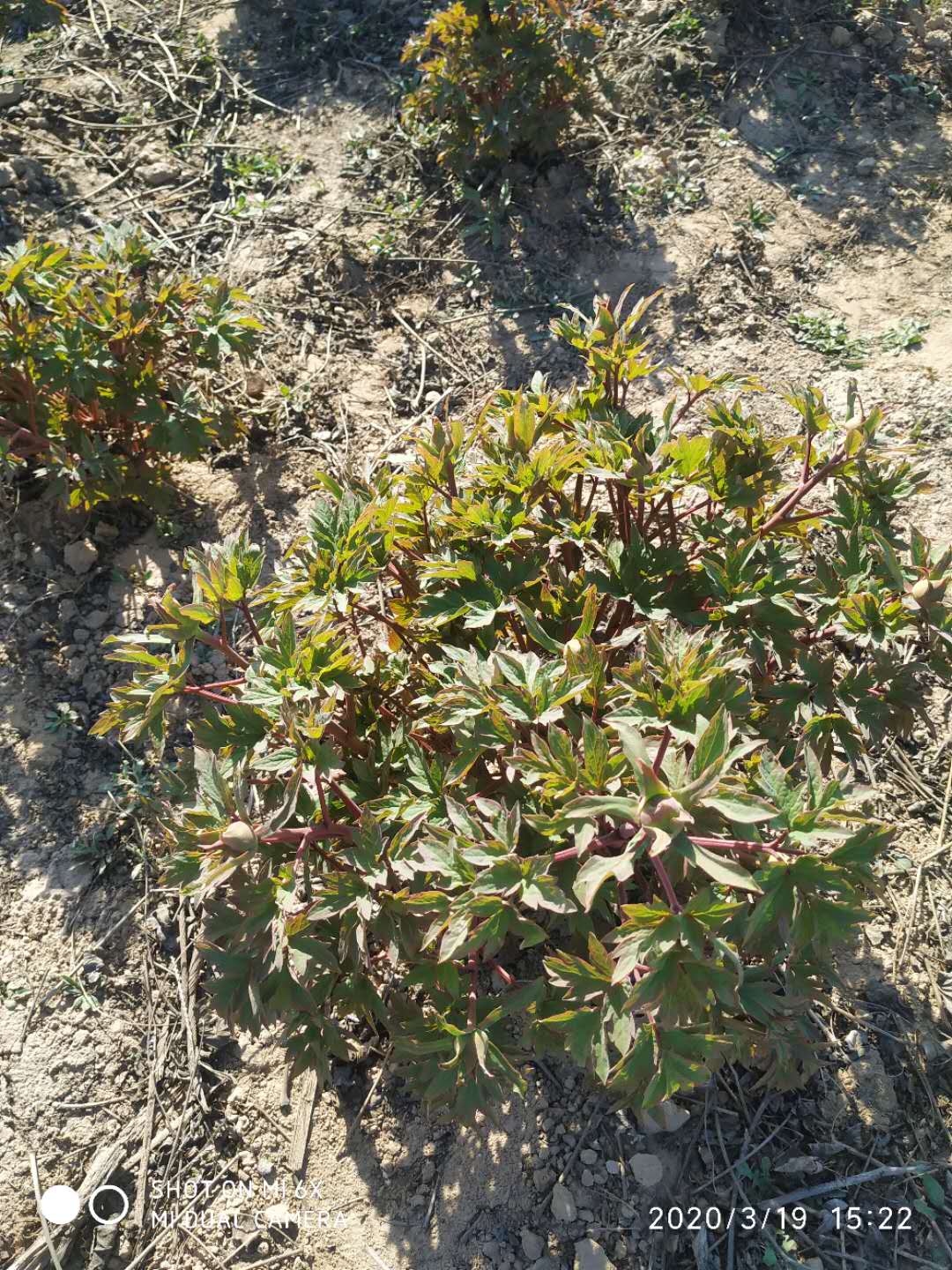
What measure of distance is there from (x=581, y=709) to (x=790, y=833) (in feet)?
1.76

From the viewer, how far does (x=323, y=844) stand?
6.48 feet

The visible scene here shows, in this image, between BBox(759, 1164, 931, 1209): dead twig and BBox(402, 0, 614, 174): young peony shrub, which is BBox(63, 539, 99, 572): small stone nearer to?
BBox(402, 0, 614, 174): young peony shrub

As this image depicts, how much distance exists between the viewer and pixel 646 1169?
2115mm

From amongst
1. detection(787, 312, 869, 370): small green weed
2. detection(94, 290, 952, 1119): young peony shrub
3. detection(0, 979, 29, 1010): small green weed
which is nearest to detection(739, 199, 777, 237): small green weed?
detection(787, 312, 869, 370): small green weed

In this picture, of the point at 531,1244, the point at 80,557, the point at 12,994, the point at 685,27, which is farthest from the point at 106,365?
the point at 685,27

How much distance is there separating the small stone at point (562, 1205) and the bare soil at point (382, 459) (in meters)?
0.01

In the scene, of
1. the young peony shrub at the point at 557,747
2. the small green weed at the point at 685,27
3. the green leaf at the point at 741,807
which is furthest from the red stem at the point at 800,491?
the small green weed at the point at 685,27

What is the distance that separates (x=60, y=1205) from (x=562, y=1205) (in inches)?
47.9

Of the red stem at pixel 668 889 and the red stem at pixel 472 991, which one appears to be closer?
the red stem at pixel 668 889

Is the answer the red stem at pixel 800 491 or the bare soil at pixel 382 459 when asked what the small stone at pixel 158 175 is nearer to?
the bare soil at pixel 382 459

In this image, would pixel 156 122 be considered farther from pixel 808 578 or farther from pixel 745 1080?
pixel 745 1080

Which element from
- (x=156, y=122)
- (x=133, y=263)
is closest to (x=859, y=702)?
(x=133, y=263)

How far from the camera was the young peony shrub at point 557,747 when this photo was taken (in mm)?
1510

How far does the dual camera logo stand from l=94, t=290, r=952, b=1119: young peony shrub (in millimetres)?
705
